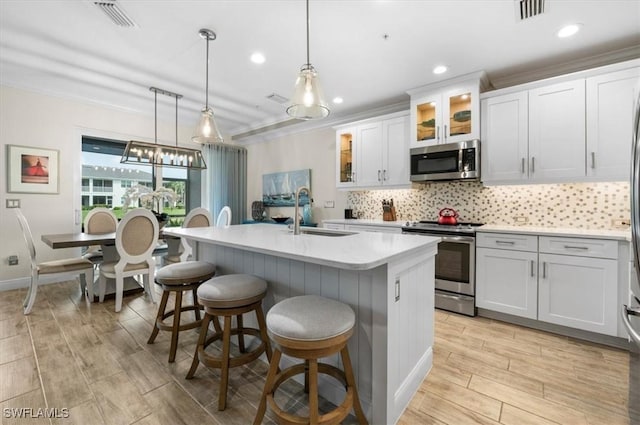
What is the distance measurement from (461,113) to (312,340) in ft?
10.3

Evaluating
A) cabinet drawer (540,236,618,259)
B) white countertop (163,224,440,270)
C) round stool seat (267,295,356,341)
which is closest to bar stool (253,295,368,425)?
round stool seat (267,295,356,341)

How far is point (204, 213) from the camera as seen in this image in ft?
12.8

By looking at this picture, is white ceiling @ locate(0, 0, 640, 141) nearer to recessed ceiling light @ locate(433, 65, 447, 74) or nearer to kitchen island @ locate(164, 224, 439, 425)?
recessed ceiling light @ locate(433, 65, 447, 74)

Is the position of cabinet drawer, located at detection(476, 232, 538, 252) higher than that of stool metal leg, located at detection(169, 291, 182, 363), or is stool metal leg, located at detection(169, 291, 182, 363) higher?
cabinet drawer, located at detection(476, 232, 538, 252)

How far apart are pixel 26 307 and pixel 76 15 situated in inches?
115

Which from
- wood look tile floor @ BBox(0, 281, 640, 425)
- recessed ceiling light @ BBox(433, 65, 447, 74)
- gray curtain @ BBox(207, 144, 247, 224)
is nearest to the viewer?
wood look tile floor @ BBox(0, 281, 640, 425)

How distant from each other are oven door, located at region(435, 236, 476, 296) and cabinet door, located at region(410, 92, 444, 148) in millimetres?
1237

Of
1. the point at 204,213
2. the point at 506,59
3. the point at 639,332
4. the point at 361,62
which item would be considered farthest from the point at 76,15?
the point at 639,332

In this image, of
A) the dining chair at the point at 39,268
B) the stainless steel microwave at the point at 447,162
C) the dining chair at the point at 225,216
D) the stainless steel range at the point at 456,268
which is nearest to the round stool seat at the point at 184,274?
the dining chair at the point at 39,268

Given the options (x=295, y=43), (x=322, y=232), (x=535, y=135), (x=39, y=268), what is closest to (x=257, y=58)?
(x=295, y=43)

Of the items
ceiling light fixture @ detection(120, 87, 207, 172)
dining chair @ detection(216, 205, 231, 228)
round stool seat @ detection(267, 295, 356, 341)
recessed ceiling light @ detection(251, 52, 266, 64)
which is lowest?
round stool seat @ detection(267, 295, 356, 341)

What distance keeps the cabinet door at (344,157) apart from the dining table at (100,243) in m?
2.60

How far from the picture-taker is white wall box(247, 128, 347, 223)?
15.7 feet

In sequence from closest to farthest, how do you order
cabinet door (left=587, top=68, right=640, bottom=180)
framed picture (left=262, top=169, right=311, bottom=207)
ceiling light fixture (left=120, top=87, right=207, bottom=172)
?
1. cabinet door (left=587, top=68, right=640, bottom=180)
2. ceiling light fixture (left=120, top=87, right=207, bottom=172)
3. framed picture (left=262, top=169, right=311, bottom=207)
